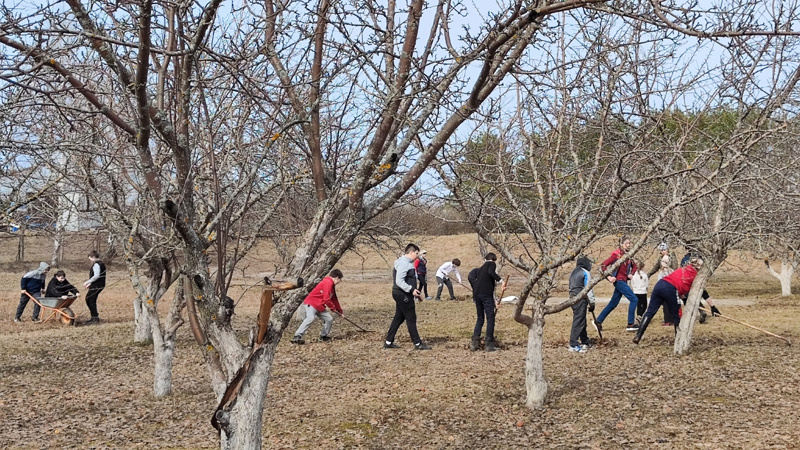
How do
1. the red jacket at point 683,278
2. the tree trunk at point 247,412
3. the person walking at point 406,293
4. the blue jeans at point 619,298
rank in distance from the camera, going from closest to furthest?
the tree trunk at point 247,412, the person walking at point 406,293, the red jacket at point 683,278, the blue jeans at point 619,298

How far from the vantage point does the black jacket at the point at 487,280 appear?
12.2m

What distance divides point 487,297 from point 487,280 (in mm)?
354

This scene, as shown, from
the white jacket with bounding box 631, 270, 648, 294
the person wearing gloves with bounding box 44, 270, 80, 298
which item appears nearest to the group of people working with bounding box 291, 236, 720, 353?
the white jacket with bounding box 631, 270, 648, 294

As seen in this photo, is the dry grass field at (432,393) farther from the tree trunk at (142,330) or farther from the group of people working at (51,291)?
the group of people working at (51,291)

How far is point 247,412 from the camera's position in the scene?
13.5ft

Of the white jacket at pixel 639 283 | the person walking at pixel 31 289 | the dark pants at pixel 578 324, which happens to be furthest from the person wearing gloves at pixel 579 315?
the person walking at pixel 31 289

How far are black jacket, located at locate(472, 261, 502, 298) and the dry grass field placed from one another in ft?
3.49

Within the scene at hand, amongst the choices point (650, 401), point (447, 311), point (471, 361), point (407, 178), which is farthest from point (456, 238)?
point (407, 178)

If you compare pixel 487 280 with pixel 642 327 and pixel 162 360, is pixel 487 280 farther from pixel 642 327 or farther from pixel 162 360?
pixel 162 360

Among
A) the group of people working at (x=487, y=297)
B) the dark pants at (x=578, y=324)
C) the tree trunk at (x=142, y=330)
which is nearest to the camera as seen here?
the dark pants at (x=578, y=324)

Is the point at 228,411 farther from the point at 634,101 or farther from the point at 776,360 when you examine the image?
the point at 776,360

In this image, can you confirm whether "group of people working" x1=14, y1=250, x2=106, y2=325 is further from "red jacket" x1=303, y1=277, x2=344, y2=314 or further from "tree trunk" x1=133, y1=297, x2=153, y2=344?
"red jacket" x1=303, y1=277, x2=344, y2=314

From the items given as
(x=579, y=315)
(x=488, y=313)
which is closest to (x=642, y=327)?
(x=579, y=315)

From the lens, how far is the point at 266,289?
4020 millimetres
